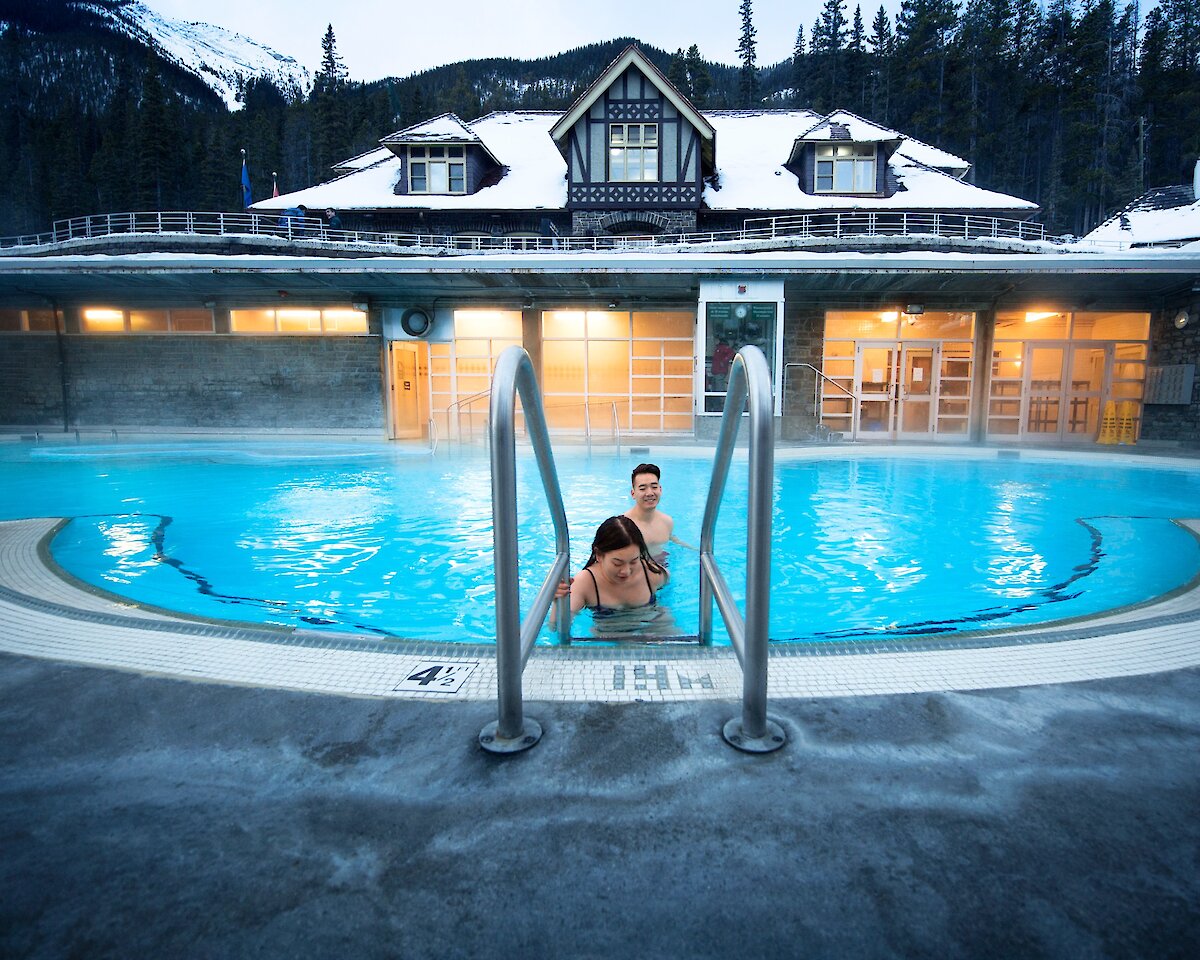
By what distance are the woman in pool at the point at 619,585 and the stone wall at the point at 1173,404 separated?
1547 centimetres

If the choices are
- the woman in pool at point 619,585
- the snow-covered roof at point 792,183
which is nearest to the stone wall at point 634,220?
the snow-covered roof at point 792,183

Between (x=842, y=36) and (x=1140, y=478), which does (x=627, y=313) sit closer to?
(x=1140, y=478)

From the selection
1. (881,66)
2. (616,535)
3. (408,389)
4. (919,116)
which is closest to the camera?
(616,535)

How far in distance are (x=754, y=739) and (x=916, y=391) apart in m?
15.9

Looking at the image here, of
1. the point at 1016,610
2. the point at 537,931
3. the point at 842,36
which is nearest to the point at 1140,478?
the point at 1016,610

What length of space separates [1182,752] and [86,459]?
15241 millimetres

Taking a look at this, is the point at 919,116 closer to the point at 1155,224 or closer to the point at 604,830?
the point at 1155,224

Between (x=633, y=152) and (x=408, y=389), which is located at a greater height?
(x=633, y=152)

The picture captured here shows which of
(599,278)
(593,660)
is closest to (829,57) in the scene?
(599,278)

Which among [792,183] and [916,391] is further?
[792,183]

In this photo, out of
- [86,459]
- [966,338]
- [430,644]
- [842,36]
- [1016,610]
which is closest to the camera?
[430,644]

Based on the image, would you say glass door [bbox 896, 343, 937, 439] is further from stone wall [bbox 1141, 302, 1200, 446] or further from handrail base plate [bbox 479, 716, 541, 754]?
handrail base plate [bbox 479, 716, 541, 754]

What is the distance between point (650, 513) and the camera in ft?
17.0

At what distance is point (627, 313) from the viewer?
1620 cm
